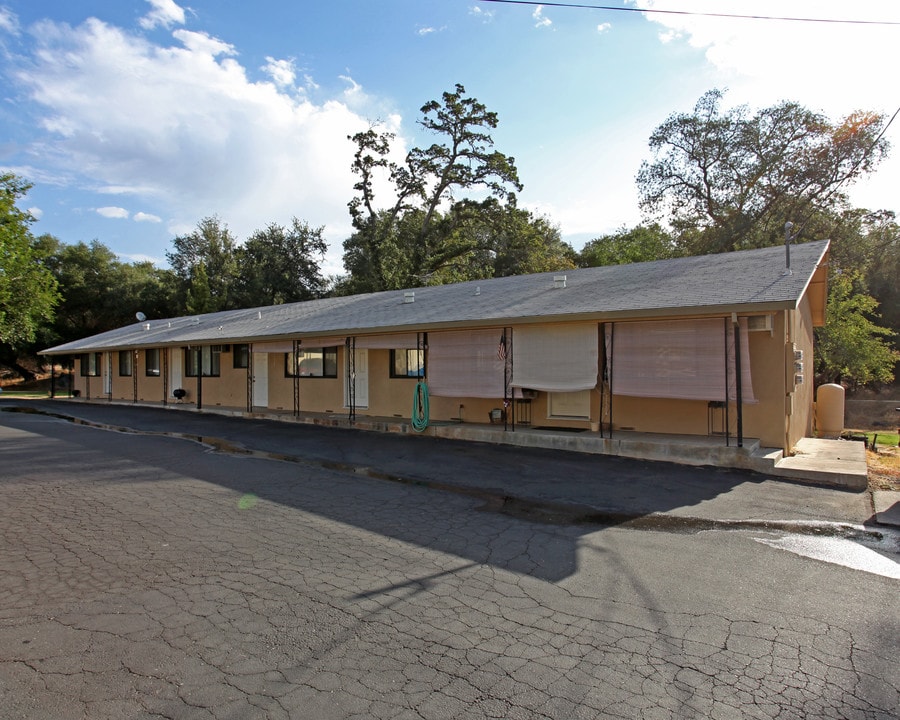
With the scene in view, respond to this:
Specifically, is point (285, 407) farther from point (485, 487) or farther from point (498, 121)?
point (498, 121)

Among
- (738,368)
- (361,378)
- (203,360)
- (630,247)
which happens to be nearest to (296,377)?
(361,378)

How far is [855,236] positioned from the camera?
24.7 meters

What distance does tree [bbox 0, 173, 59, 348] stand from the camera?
25719mm

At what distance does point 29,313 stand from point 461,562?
102ft

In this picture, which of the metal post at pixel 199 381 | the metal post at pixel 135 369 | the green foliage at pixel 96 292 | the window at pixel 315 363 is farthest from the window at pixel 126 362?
the green foliage at pixel 96 292

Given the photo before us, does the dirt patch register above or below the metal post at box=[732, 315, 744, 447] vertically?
below

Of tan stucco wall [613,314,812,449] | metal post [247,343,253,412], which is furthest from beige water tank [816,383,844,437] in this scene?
metal post [247,343,253,412]

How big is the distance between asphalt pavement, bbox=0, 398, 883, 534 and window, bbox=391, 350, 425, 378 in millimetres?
1964

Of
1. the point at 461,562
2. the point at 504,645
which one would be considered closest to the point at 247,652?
the point at 504,645

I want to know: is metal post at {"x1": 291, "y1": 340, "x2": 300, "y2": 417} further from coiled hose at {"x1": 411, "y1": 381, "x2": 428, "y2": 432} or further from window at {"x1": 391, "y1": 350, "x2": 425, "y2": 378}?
coiled hose at {"x1": 411, "y1": 381, "x2": 428, "y2": 432}

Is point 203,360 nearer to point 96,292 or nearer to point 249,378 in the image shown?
point 249,378

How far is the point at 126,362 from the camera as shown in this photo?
23.2 m

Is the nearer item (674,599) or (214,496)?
(674,599)

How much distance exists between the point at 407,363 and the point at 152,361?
527 inches
